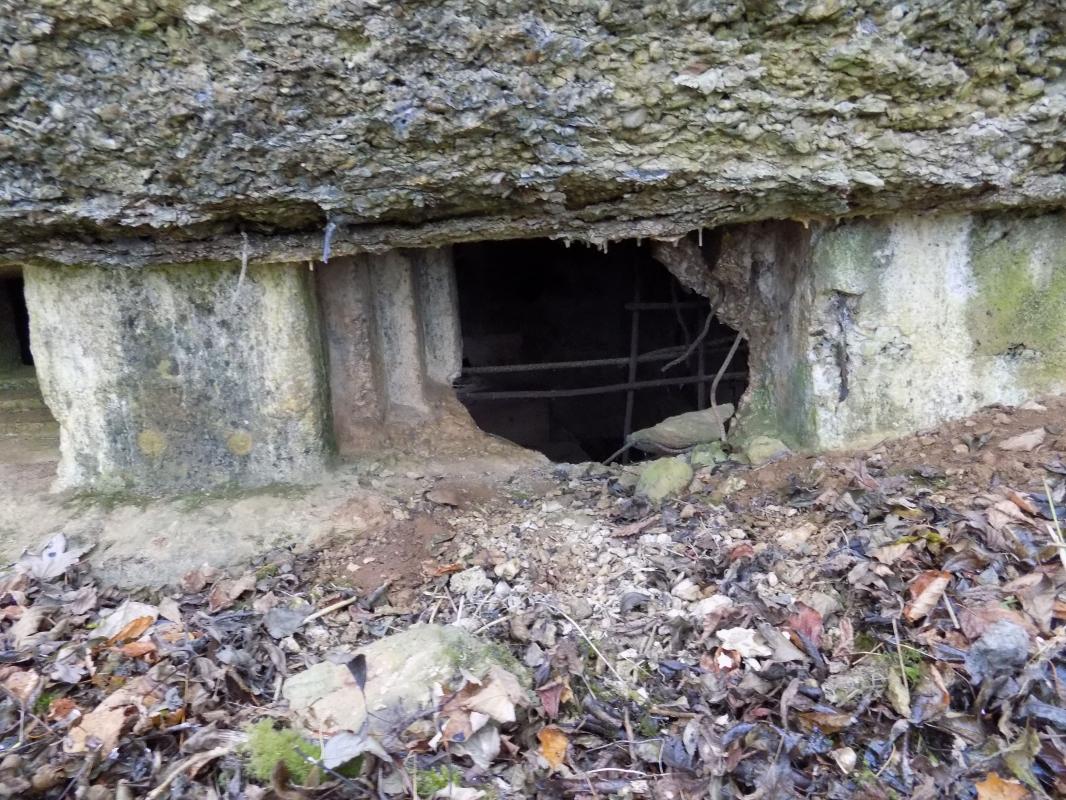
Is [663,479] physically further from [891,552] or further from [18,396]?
[18,396]

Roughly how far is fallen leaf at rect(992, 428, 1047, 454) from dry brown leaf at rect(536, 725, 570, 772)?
1.44 m

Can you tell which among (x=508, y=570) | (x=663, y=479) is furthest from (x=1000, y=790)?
(x=663, y=479)

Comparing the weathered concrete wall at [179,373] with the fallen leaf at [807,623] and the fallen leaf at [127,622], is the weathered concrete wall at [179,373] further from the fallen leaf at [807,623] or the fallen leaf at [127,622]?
the fallen leaf at [807,623]

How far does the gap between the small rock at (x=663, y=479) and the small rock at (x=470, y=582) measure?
60 centimetres

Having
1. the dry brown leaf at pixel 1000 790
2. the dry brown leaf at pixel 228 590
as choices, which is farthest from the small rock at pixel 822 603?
the dry brown leaf at pixel 228 590

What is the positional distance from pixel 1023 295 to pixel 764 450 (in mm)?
826

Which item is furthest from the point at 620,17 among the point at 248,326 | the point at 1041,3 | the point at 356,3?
the point at 248,326

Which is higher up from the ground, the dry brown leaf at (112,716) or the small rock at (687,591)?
the small rock at (687,591)

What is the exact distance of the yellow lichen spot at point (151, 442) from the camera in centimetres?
209

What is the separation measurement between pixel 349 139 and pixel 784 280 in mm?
1382

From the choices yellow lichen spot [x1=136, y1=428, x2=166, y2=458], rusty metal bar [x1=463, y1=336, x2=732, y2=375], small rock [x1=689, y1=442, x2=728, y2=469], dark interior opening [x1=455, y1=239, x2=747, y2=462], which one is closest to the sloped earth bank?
small rock [x1=689, y1=442, x2=728, y2=469]

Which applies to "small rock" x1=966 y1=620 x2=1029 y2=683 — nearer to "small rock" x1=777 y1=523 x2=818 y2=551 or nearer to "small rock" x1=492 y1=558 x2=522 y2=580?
"small rock" x1=777 y1=523 x2=818 y2=551

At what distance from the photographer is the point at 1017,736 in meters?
1.23

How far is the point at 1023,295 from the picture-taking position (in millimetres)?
2096
